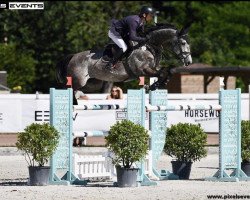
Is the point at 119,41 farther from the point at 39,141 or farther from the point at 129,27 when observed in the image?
the point at 39,141

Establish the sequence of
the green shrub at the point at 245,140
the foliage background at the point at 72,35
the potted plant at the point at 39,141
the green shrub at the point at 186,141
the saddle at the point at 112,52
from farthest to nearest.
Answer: the foliage background at the point at 72,35, the saddle at the point at 112,52, the green shrub at the point at 245,140, the green shrub at the point at 186,141, the potted plant at the point at 39,141

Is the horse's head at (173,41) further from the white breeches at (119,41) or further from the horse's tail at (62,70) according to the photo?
the horse's tail at (62,70)

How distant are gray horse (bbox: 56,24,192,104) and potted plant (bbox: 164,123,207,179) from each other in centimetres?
89

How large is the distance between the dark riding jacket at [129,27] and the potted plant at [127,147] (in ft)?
7.39

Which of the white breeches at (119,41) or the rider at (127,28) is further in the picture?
the white breeches at (119,41)

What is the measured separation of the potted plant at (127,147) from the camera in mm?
14016

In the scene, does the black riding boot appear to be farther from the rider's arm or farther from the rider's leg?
the rider's arm

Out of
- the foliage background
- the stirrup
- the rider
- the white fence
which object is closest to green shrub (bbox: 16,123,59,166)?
the stirrup

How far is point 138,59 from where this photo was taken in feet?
53.7

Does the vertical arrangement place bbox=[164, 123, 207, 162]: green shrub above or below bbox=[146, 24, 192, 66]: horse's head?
below

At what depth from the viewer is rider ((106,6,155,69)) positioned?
16062 mm

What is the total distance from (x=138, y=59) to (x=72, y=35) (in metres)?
26.2

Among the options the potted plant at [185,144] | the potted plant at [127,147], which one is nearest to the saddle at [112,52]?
the potted plant at [185,144]

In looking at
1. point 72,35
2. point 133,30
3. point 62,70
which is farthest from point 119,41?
point 72,35
